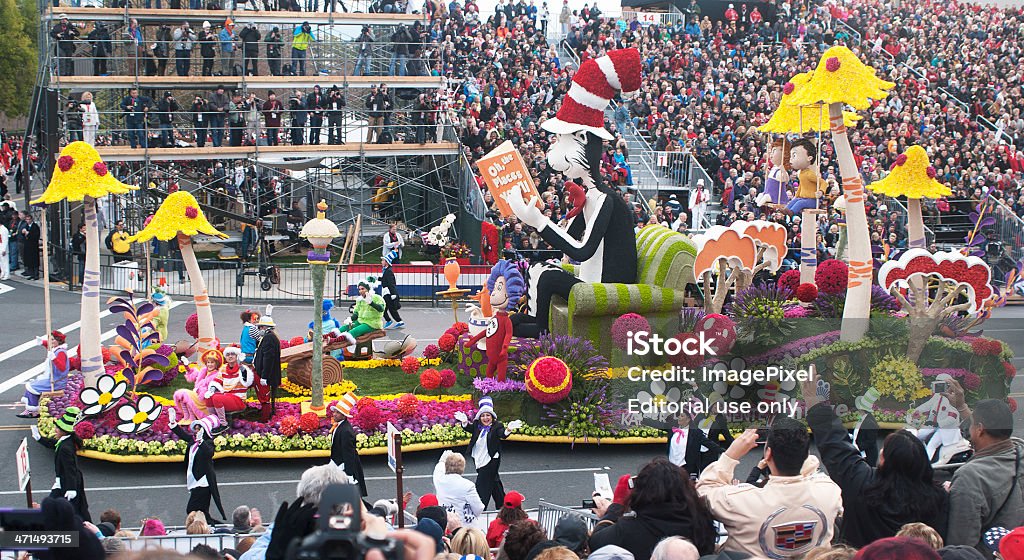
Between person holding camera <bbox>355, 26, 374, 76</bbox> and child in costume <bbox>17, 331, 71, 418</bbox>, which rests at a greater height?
person holding camera <bbox>355, 26, 374, 76</bbox>

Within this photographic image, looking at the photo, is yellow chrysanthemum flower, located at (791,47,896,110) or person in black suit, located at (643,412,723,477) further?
yellow chrysanthemum flower, located at (791,47,896,110)

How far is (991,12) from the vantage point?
140 feet

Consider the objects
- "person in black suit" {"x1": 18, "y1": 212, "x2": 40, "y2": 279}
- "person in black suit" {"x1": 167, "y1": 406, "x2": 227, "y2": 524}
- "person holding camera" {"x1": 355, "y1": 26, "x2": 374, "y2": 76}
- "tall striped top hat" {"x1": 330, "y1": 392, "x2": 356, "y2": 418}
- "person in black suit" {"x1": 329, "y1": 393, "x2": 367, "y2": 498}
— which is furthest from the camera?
"person holding camera" {"x1": 355, "y1": 26, "x2": 374, "y2": 76}

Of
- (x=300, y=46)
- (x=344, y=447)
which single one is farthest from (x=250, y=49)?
(x=344, y=447)

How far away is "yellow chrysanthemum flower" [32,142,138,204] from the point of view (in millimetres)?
14930

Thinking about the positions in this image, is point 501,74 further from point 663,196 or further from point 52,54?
point 52,54

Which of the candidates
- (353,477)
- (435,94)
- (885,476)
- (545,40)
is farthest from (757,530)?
(545,40)

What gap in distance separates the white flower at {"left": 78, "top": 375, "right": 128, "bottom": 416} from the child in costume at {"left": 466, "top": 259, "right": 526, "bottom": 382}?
4.63 meters

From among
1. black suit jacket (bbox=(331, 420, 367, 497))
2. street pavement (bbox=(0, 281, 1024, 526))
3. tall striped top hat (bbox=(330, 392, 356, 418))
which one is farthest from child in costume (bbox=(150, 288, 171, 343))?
black suit jacket (bbox=(331, 420, 367, 497))

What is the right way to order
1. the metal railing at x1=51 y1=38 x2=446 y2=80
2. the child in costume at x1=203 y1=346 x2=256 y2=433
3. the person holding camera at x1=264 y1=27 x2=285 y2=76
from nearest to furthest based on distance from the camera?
the child in costume at x1=203 y1=346 x2=256 y2=433
the metal railing at x1=51 y1=38 x2=446 y2=80
the person holding camera at x1=264 y1=27 x2=285 y2=76

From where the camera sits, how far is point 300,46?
3122 cm

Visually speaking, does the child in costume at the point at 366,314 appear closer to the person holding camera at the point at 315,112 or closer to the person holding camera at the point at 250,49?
the person holding camera at the point at 315,112

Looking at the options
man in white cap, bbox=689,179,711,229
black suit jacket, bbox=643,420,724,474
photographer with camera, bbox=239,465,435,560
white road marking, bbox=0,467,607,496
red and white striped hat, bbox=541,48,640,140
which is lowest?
white road marking, bbox=0,467,607,496

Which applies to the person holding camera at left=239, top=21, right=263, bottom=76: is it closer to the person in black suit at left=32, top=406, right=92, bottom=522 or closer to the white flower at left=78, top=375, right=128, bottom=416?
the white flower at left=78, top=375, right=128, bottom=416
